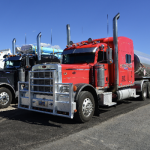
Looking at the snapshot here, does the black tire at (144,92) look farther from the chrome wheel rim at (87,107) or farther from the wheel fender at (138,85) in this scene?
the chrome wheel rim at (87,107)

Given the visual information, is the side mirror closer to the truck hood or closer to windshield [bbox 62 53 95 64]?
windshield [bbox 62 53 95 64]

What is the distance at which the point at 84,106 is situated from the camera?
5566 millimetres

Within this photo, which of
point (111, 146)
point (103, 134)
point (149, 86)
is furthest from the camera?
point (149, 86)

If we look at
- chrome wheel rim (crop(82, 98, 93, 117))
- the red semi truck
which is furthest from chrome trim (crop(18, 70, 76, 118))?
chrome wheel rim (crop(82, 98, 93, 117))

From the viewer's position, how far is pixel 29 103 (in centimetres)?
600

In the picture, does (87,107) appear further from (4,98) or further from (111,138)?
(4,98)

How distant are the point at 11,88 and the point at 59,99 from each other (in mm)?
3843

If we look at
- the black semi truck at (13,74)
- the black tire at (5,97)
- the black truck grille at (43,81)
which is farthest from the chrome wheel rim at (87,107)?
the black tire at (5,97)

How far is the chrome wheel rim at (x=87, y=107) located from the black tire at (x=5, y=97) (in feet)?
13.8

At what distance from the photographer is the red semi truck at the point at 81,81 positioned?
5328 millimetres

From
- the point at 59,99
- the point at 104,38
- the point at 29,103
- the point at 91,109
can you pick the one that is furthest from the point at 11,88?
the point at 104,38

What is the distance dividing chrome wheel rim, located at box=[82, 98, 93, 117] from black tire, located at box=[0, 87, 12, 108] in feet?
13.8

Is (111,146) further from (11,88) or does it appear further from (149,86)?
(149,86)

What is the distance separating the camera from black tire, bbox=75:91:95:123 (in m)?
5.30
